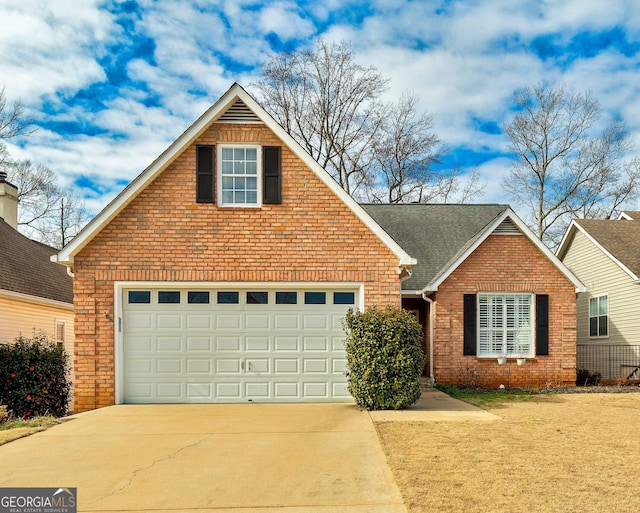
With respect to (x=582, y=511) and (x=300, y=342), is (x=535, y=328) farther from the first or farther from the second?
(x=582, y=511)

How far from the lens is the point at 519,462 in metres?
7.34

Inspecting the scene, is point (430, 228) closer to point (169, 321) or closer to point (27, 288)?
point (169, 321)

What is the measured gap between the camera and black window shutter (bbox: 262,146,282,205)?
1284 centimetres

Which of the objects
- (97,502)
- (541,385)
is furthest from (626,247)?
(97,502)

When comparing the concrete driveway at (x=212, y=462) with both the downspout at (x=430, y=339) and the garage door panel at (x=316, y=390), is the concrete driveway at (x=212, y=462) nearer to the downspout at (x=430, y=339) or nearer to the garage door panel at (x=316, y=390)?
the garage door panel at (x=316, y=390)

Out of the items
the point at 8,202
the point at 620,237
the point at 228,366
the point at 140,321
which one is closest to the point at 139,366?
the point at 140,321

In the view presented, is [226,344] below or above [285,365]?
above

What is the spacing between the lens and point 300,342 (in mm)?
12711

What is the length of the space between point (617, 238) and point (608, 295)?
2.12m

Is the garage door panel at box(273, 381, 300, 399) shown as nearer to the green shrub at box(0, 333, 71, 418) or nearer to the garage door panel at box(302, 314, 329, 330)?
the garage door panel at box(302, 314, 329, 330)

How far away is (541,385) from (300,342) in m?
7.48

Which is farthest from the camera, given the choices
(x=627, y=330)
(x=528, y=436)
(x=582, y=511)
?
(x=627, y=330)

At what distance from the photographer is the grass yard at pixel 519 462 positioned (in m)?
5.94

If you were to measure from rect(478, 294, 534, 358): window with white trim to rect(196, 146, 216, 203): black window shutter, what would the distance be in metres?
8.11
